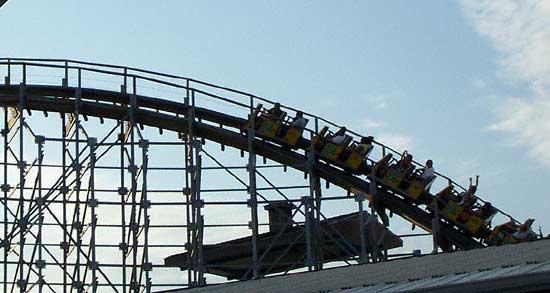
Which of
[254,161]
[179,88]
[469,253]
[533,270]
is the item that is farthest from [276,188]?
[533,270]

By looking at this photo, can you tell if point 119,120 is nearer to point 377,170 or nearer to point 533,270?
point 377,170

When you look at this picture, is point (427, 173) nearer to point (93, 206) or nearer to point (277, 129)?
point (277, 129)

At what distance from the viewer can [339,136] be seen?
2802cm

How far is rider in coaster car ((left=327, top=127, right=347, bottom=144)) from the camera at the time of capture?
27.9m

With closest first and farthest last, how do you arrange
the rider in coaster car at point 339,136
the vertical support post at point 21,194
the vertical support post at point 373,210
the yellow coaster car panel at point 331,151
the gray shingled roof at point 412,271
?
1. the gray shingled roof at point 412,271
2. the vertical support post at point 21,194
3. the vertical support post at point 373,210
4. the yellow coaster car panel at point 331,151
5. the rider in coaster car at point 339,136

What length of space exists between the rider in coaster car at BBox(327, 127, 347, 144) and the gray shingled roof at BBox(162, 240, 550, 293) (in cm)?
902

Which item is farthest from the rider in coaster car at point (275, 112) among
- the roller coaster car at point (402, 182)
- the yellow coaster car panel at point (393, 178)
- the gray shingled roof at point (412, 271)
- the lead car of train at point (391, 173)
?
the gray shingled roof at point (412, 271)

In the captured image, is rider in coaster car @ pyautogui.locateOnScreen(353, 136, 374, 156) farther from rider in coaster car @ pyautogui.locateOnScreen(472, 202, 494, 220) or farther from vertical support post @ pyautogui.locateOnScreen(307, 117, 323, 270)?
rider in coaster car @ pyautogui.locateOnScreen(472, 202, 494, 220)

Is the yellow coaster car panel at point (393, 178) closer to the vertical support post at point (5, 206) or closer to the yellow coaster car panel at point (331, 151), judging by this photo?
the yellow coaster car panel at point (331, 151)

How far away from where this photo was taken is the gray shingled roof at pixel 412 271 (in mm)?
14172

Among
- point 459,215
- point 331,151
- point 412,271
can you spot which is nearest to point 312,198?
point 331,151

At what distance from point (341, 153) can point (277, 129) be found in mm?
1340

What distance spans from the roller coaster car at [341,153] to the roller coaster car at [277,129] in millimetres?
403

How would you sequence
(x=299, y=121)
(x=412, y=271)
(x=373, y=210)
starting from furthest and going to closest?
(x=299, y=121), (x=373, y=210), (x=412, y=271)
